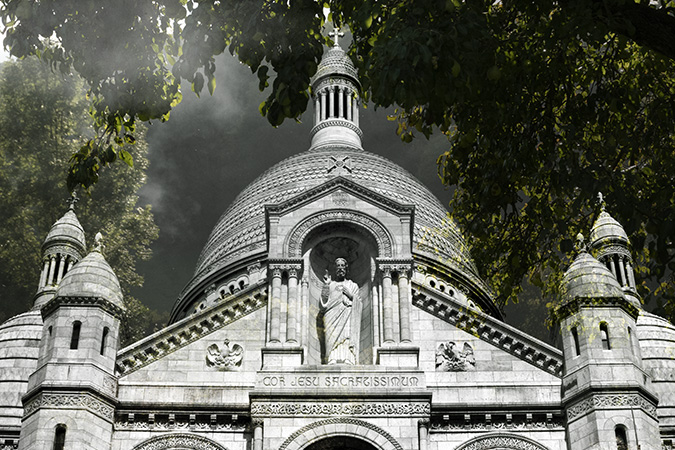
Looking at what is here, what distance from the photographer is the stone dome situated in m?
50.1

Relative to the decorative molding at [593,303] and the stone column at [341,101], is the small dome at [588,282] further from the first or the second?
the stone column at [341,101]

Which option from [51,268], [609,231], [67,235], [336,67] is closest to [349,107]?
[336,67]

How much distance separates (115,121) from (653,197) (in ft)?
26.5

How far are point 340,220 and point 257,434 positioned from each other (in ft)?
22.1

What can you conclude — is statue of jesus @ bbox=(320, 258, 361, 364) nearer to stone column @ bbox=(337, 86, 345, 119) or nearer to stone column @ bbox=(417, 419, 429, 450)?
stone column @ bbox=(417, 419, 429, 450)

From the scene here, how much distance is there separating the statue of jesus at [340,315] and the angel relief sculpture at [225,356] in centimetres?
225

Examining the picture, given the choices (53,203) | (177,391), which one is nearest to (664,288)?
(177,391)

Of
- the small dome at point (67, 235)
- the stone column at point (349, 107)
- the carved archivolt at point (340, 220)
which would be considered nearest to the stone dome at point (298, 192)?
the stone column at point (349, 107)

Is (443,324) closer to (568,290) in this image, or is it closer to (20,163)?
(568,290)

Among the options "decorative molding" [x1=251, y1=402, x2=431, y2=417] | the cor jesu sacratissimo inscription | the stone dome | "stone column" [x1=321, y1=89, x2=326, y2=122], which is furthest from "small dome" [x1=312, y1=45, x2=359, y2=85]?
"decorative molding" [x1=251, y1=402, x2=431, y2=417]

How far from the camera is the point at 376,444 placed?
27.2m

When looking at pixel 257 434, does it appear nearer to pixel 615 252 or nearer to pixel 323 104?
pixel 615 252

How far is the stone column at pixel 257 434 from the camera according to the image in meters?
27.2

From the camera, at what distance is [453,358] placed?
29.4m
